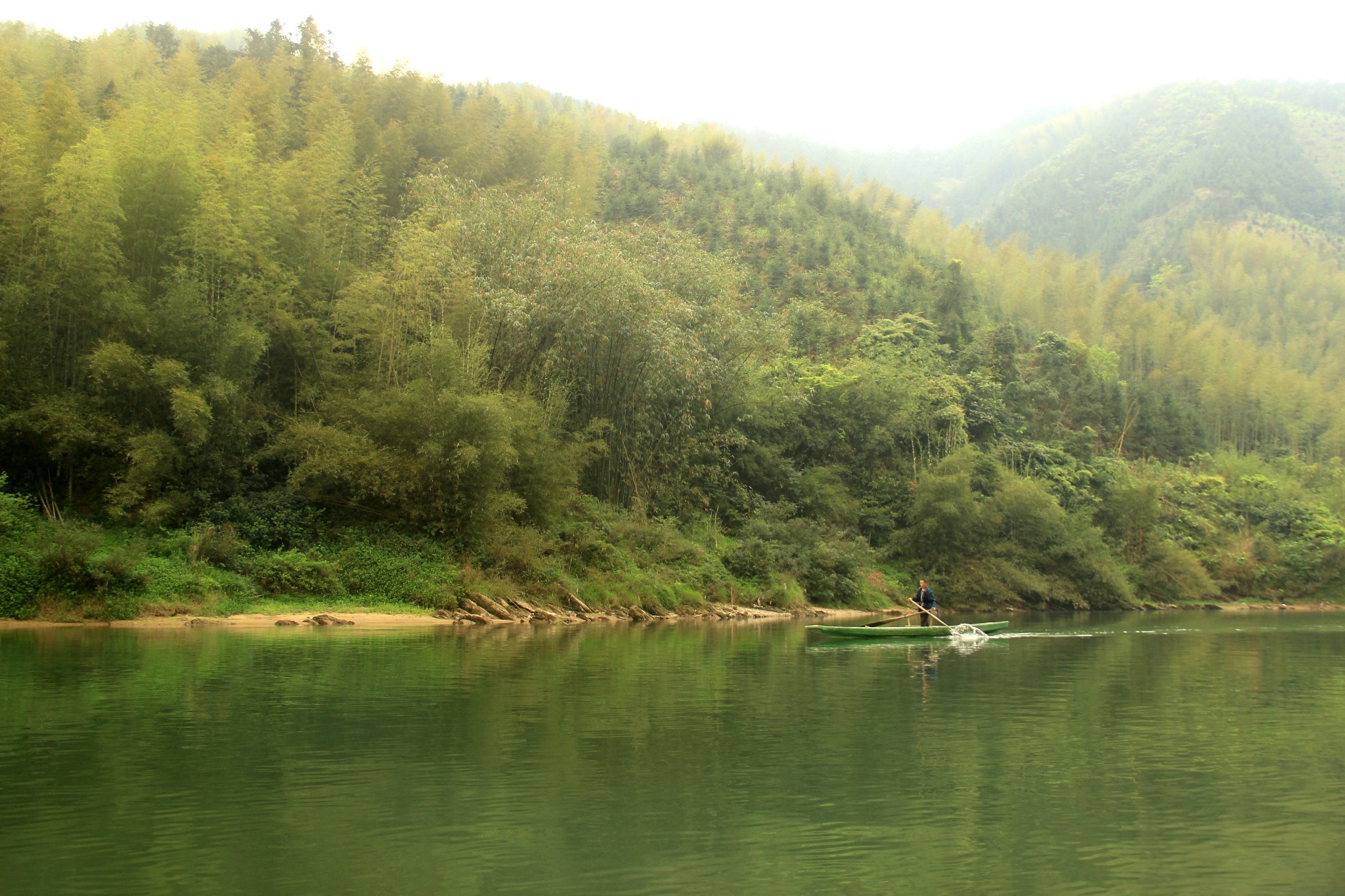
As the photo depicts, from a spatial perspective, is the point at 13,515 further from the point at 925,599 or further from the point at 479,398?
the point at 925,599

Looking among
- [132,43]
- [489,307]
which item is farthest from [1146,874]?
[132,43]

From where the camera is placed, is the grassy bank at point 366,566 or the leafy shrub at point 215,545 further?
the leafy shrub at point 215,545

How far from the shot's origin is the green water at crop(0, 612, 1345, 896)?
709 centimetres

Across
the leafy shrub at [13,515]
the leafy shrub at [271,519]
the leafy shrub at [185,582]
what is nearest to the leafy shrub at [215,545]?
the leafy shrub at [185,582]

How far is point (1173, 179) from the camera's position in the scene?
14900 cm

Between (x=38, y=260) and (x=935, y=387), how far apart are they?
37906 millimetres

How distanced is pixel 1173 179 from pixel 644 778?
163698 mm

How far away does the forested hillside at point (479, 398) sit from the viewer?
27406mm

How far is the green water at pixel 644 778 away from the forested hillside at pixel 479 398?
9907 mm

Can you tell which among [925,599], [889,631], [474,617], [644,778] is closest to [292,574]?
[474,617]

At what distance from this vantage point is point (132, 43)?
50.6 metres

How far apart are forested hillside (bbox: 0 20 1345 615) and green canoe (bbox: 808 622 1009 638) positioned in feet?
31.9

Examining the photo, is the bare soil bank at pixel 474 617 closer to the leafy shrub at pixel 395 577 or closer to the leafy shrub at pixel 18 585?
the leafy shrub at pixel 18 585

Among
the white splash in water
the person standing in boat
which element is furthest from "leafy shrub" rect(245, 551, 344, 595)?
the white splash in water
